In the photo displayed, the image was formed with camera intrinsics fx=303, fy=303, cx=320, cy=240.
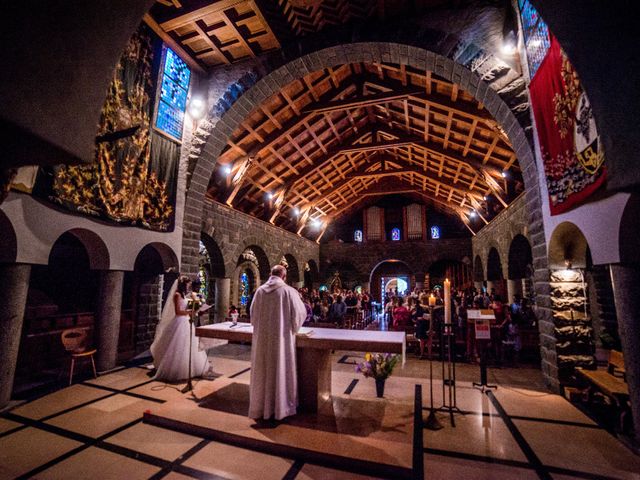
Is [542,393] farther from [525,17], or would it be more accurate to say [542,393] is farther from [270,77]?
[270,77]

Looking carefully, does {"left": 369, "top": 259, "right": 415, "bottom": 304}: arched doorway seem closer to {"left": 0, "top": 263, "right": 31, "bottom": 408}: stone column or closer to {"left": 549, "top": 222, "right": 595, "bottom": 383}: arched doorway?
{"left": 549, "top": 222, "right": 595, "bottom": 383}: arched doorway

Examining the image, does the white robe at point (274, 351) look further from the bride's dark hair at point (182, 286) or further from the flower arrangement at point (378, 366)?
the bride's dark hair at point (182, 286)

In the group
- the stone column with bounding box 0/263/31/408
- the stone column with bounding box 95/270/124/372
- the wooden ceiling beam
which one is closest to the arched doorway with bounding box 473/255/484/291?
the wooden ceiling beam

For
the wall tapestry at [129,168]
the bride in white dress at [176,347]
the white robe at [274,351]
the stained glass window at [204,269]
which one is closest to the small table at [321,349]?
the white robe at [274,351]

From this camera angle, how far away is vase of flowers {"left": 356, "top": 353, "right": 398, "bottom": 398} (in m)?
3.89

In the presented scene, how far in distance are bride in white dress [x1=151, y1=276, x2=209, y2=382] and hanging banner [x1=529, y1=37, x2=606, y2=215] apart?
506 cm

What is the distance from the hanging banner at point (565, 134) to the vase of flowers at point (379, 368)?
2.82 m

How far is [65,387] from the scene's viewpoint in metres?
4.30

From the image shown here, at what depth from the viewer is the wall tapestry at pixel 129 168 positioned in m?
4.37

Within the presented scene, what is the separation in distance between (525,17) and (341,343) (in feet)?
16.8

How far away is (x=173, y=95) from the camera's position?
6215 millimetres

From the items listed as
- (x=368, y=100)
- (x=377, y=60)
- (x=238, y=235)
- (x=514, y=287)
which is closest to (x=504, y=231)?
(x=514, y=287)

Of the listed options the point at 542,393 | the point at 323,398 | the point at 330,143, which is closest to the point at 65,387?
the point at 323,398

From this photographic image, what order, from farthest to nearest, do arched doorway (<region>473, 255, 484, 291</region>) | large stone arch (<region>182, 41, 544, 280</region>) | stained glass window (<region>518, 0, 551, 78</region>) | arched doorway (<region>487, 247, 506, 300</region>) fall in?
arched doorway (<region>473, 255, 484, 291</region>), arched doorway (<region>487, 247, 506, 300</region>), large stone arch (<region>182, 41, 544, 280</region>), stained glass window (<region>518, 0, 551, 78</region>)
